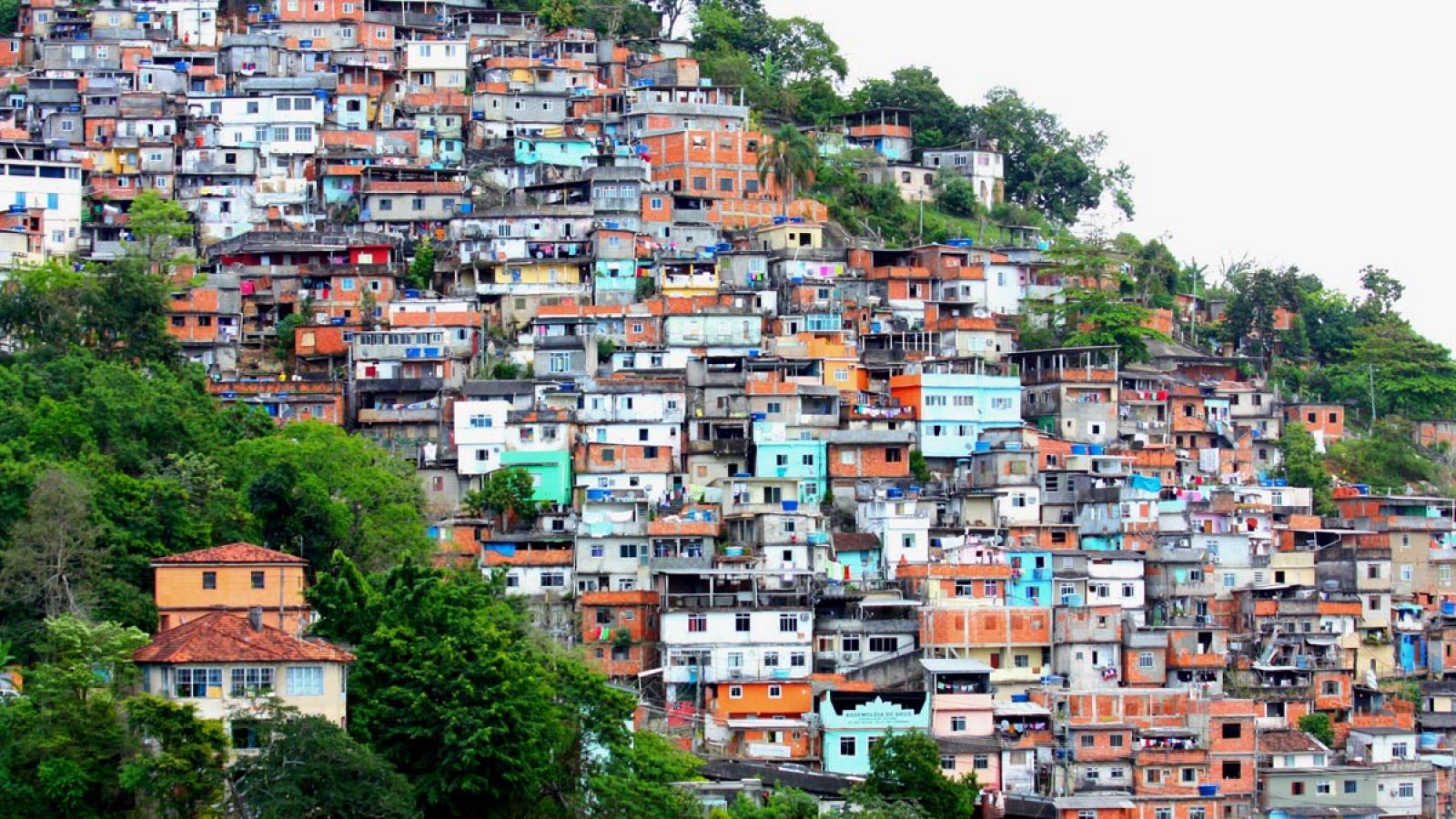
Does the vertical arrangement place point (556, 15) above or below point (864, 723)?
above

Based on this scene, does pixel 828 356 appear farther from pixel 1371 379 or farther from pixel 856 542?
pixel 1371 379

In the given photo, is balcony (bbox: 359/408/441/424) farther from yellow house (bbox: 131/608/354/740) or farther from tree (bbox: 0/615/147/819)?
tree (bbox: 0/615/147/819)

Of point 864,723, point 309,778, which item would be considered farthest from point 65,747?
point 864,723

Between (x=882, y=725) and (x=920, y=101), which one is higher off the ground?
(x=920, y=101)

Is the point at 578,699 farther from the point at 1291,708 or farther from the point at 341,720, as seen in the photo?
the point at 1291,708

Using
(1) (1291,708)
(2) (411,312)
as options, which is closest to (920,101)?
(2) (411,312)

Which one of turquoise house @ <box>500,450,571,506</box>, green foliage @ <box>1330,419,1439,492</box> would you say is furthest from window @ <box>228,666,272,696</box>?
green foliage @ <box>1330,419,1439,492</box>
